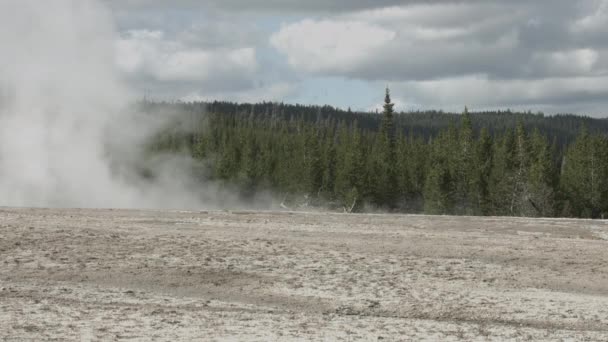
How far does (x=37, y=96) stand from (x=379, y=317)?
45565mm

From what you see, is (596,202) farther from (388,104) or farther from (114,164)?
(114,164)

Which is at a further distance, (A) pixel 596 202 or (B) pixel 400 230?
(A) pixel 596 202

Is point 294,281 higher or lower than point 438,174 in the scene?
lower

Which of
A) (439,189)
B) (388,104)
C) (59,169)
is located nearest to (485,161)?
(439,189)

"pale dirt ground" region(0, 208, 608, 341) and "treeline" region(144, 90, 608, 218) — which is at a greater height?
"treeline" region(144, 90, 608, 218)

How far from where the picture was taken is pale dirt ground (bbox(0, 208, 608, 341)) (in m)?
13.4

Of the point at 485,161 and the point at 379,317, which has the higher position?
the point at 485,161

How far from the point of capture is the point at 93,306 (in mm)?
14727

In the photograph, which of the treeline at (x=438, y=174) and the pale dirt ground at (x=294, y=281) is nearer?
the pale dirt ground at (x=294, y=281)

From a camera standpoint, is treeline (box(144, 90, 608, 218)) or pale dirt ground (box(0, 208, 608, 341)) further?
treeline (box(144, 90, 608, 218))

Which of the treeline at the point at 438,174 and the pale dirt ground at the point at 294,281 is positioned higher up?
the treeline at the point at 438,174

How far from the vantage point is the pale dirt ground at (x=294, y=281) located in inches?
527

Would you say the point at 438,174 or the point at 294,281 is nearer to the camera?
the point at 294,281

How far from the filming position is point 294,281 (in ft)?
58.1
